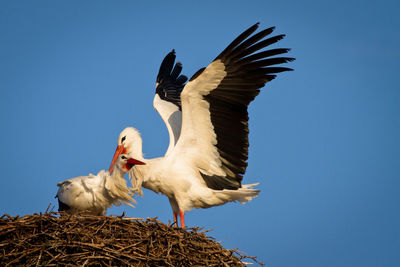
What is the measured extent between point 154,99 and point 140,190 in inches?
90.5

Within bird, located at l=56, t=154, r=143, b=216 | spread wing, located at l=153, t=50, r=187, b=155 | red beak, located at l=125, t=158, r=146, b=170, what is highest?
spread wing, located at l=153, t=50, r=187, b=155

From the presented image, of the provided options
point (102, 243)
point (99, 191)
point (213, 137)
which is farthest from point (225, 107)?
point (102, 243)

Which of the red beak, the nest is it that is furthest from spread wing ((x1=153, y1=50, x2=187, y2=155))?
the nest

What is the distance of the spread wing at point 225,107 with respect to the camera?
670 centimetres

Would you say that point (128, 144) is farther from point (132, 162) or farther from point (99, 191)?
point (99, 191)

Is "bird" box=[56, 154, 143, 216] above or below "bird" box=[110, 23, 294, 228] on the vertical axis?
below

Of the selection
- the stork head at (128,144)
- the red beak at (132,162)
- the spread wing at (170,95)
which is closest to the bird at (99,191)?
the red beak at (132,162)

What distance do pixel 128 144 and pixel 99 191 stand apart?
78 cm

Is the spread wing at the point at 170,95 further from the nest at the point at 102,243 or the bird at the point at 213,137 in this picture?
the nest at the point at 102,243

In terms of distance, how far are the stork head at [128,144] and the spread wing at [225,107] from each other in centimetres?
54

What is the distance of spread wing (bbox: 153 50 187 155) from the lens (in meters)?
8.52

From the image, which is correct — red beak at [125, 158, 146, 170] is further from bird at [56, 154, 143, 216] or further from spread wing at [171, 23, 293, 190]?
spread wing at [171, 23, 293, 190]

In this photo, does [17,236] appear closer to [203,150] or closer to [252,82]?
[203,150]

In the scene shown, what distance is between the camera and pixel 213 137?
7070 mm
